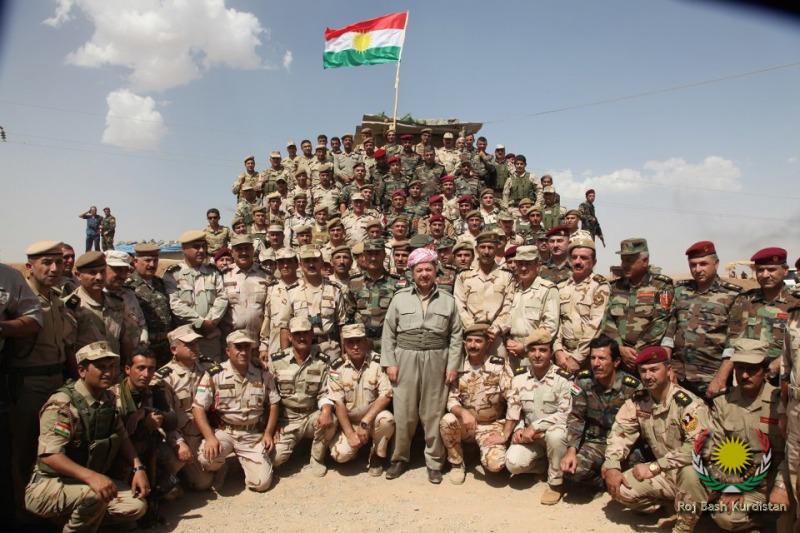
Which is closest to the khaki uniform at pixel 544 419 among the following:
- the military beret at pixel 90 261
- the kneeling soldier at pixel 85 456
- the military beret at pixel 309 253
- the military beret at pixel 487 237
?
the military beret at pixel 487 237

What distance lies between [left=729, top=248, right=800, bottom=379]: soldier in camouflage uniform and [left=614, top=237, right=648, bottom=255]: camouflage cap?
88 centimetres

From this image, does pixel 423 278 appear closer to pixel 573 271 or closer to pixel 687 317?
pixel 573 271

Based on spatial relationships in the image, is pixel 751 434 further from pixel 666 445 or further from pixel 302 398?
pixel 302 398

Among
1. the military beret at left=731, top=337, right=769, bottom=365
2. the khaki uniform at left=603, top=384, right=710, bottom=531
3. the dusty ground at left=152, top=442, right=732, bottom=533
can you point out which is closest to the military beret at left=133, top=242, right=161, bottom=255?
the dusty ground at left=152, top=442, right=732, bottom=533

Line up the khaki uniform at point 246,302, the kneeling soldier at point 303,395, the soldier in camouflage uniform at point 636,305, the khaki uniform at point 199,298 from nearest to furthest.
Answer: the soldier in camouflage uniform at point 636,305, the kneeling soldier at point 303,395, the khaki uniform at point 199,298, the khaki uniform at point 246,302

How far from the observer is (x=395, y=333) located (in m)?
5.51

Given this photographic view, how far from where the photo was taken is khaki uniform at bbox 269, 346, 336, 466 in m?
5.59

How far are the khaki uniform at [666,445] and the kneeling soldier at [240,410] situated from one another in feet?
10.6

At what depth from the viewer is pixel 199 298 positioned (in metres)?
6.34

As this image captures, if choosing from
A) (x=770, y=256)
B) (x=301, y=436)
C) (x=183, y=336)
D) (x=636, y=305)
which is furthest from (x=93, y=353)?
(x=770, y=256)

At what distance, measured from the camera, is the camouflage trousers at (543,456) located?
4883 millimetres

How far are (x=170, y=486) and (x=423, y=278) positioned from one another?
9.88 ft

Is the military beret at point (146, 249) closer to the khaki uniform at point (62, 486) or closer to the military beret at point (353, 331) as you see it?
the khaki uniform at point (62, 486)

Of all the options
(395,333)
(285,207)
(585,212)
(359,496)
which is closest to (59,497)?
(359,496)
